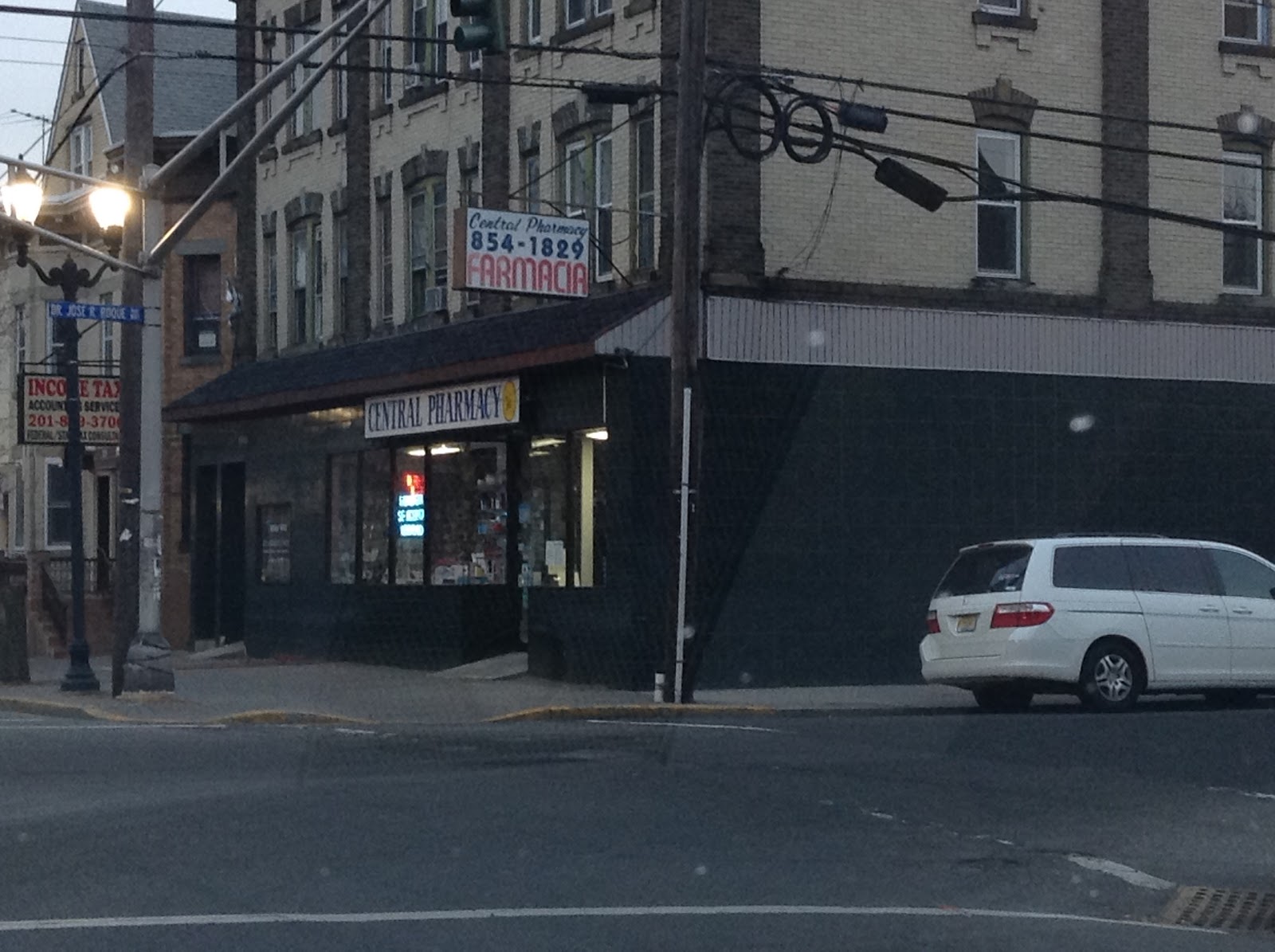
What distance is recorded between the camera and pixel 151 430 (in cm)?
2214

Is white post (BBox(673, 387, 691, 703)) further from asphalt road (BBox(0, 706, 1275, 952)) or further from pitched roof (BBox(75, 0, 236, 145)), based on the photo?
pitched roof (BBox(75, 0, 236, 145))

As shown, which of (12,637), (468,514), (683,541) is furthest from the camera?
(468,514)

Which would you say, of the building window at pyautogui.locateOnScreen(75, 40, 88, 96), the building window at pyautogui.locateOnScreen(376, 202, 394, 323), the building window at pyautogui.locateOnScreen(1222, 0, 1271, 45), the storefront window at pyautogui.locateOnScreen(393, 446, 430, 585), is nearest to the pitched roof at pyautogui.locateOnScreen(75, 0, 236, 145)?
the building window at pyautogui.locateOnScreen(75, 40, 88, 96)

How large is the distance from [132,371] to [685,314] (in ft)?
20.0

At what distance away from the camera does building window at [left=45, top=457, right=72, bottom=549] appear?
42.4 meters

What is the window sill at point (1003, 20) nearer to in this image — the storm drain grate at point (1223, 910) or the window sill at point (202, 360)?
the window sill at point (202, 360)

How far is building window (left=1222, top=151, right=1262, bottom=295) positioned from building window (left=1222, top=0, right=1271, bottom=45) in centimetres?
155

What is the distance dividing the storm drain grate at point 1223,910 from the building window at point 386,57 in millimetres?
21702

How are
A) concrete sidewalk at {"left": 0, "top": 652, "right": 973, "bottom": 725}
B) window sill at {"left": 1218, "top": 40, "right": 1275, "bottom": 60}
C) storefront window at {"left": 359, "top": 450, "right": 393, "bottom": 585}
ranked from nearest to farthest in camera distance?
concrete sidewalk at {"left": 0, "top": 652, "right": 973, "bottom": 725} → window sill at {"left": 1218, "top": 40, "right": 1275, "bottom": 60} → storefront window at {"left": 359, "top": 450, "right": 393, "bottom": 585}

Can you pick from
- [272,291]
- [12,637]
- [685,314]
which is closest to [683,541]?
[685,314]

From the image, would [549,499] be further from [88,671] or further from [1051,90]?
[1051,90]

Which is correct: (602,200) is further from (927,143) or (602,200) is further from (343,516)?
(343,516)

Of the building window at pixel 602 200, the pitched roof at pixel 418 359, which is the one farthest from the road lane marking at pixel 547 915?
the building window at pixel 602 200

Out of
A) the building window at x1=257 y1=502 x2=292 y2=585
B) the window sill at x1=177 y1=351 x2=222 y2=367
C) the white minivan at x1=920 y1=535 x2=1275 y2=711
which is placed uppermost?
the window sill at x1=177 y1=351 x2=222 y2=367
